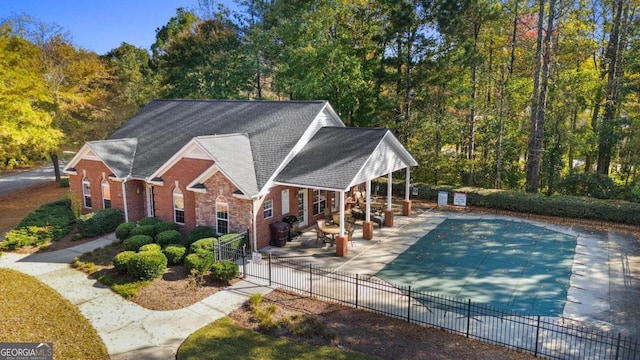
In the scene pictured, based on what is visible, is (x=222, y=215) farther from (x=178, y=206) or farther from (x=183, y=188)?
(x=178, y=206)

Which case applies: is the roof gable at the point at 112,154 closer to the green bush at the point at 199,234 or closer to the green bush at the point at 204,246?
the green bush at the point at 199,234

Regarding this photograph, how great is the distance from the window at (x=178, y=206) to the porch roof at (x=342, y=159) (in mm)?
5423

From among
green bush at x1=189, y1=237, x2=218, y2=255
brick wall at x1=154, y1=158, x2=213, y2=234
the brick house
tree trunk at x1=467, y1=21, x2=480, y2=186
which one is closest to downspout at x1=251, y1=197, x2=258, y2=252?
the brick house

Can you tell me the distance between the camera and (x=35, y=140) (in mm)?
26734

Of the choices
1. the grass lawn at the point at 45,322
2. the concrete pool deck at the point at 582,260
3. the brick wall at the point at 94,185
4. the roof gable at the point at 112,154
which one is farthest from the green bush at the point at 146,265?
the brick wall at the point at 94,185

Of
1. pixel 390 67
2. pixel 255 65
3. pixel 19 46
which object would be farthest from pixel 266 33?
pixel 19 46

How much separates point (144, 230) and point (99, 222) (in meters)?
3.86

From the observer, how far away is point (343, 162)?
1986 centimetres

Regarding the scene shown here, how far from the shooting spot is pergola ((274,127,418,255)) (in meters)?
18.7

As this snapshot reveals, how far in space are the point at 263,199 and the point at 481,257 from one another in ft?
33.5

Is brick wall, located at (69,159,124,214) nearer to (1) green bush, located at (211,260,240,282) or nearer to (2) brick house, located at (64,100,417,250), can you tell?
(2) brick house, located at (64,100,417,250)

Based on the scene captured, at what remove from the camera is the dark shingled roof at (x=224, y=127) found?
21.7 metres

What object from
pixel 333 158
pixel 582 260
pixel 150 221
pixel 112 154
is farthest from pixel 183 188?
pixel 582 260

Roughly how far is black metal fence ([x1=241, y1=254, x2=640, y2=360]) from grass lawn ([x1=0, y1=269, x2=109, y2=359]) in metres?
5.85
